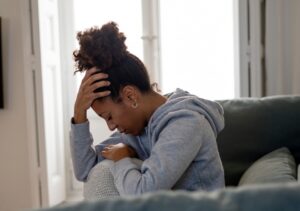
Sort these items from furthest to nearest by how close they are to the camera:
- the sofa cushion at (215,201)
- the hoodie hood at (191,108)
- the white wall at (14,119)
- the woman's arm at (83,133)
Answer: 1. the white wall at (14,119)
2. the woman's arm at (83,133)
3. the hoodie hood at (191,108)
4. the sofa cushion at (215,201)

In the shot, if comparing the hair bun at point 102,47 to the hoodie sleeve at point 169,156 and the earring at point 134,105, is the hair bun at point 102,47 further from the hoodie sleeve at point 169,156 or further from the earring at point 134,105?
the hoodie sleeve at point 169,156

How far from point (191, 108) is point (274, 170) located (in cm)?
36

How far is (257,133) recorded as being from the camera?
1.76m

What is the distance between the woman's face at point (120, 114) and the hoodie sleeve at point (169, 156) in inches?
5.8

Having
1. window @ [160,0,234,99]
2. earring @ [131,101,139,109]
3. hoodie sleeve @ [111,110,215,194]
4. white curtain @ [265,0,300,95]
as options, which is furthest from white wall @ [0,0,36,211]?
hoodie sleeve @ [111,110,215,194]

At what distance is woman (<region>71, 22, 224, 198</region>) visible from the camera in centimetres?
111

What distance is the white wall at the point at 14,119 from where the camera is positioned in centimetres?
312

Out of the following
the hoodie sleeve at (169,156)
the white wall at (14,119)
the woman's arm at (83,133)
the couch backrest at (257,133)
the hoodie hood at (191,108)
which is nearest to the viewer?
the hoodie sleeve at (169,156)

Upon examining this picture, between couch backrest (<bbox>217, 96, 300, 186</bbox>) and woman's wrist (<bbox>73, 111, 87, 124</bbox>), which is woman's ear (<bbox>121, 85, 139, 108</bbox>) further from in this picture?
couch backrest (<bbox>217, 96, 300, 186</bbox>)

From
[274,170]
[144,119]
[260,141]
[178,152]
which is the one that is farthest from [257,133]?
[178,152]

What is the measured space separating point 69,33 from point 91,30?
224 centimetres

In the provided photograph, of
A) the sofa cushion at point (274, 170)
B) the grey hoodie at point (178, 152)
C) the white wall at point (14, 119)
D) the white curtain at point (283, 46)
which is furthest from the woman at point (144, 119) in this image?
the white wall at point (14, 119)

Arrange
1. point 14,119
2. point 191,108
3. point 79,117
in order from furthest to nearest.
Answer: point 14,119
point 79,117
point 191,108

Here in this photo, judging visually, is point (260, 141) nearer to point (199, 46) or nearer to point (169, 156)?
point (169, 156)
